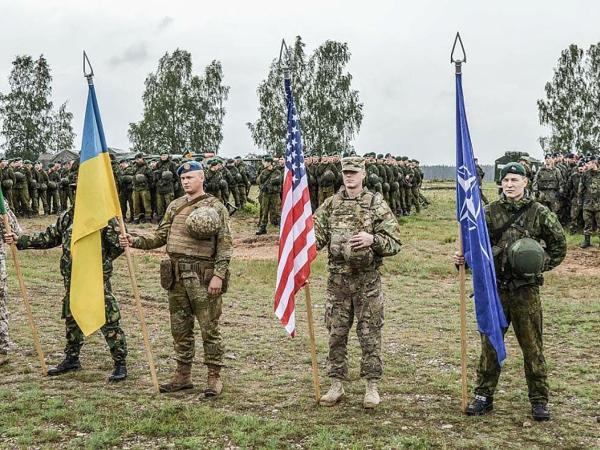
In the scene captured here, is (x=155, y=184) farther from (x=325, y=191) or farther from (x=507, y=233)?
(x=507, y=233)

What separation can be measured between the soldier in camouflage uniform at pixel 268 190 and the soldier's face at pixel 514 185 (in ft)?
44.7

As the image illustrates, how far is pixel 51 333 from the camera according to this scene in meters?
8.86

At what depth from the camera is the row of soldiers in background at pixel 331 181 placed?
765 inches

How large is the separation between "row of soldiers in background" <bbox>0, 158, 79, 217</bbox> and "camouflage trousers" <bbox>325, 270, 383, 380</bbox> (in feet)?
55.4

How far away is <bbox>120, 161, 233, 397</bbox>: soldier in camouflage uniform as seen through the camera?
20.3 feet

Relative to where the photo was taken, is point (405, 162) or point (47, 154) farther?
point (47, 154)

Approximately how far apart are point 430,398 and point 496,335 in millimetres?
1151

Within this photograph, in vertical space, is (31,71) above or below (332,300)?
above

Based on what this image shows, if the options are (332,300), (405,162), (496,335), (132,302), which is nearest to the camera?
(496,335)

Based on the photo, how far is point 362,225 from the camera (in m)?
5.85

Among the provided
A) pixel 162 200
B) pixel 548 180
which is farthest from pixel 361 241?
pixel 162 200

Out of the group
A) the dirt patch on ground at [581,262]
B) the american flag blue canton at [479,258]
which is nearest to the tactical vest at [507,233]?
the american flag blue canton at [479,258]

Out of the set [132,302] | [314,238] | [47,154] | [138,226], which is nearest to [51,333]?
[132,302]

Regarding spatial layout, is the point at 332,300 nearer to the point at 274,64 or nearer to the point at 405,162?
the point at 405,162
